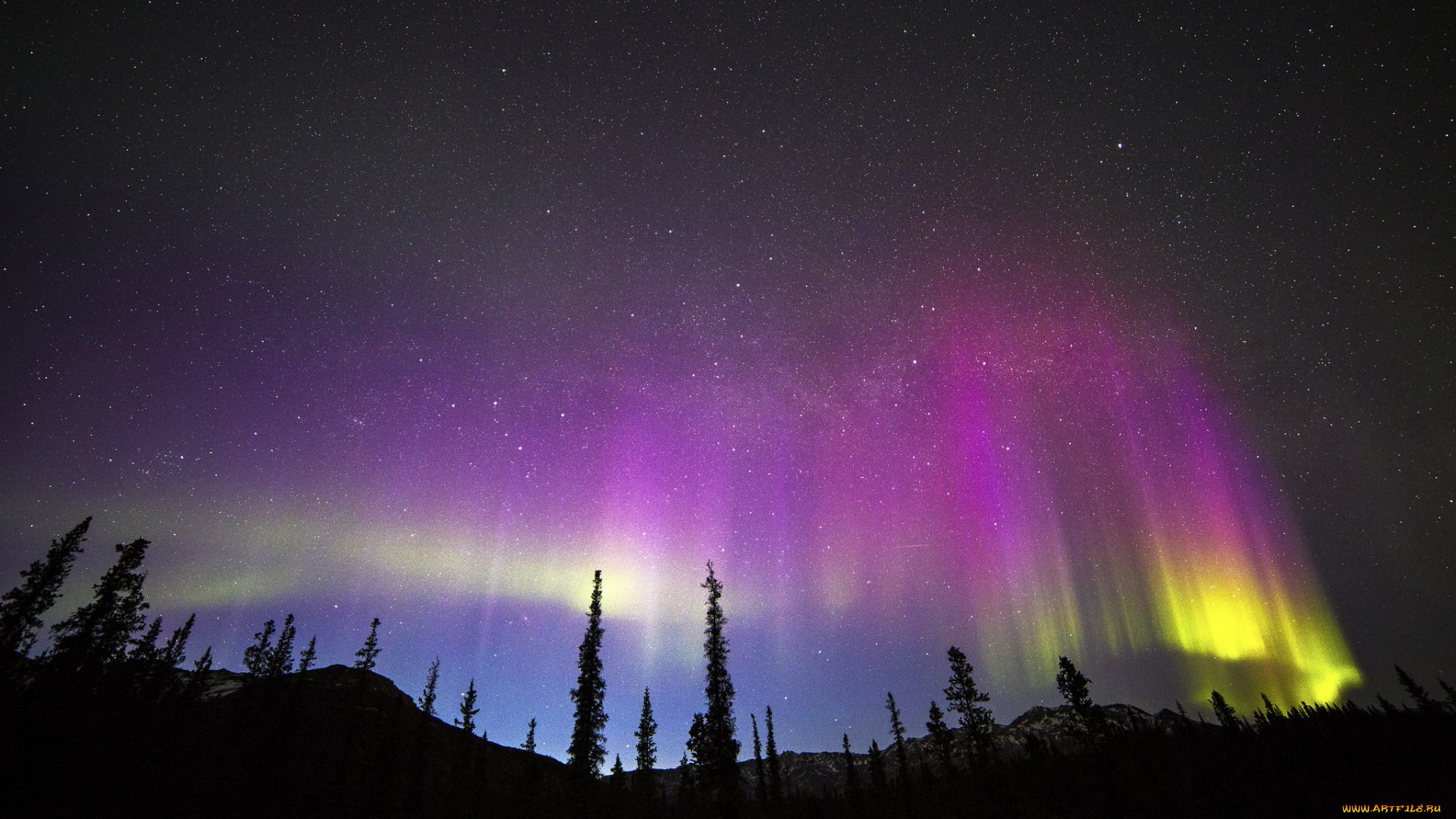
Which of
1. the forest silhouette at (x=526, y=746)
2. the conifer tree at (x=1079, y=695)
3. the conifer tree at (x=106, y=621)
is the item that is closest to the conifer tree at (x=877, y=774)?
the forest silhouette at (x=526, y=746)

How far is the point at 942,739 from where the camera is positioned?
51.2 m

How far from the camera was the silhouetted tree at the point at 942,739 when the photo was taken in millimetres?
49562

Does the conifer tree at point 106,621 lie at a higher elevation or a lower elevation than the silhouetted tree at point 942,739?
higher

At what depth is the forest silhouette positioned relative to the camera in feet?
97.7

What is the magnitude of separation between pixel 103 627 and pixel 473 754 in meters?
77.6

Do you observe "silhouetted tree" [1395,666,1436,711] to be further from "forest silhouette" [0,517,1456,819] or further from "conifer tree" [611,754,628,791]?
"conifer tree" [611,754,628,791]

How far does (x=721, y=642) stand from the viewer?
33344 millimetres

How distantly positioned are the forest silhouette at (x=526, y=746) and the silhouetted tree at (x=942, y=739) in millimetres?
285

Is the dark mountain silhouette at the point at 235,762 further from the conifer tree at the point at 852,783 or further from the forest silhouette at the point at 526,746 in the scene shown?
the conifer tree at the point at 852,783

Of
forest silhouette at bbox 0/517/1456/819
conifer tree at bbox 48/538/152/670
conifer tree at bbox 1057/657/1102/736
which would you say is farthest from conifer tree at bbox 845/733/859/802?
conifer tree at bbox 48/538/152/670

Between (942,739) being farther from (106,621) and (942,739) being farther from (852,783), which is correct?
(106,621)

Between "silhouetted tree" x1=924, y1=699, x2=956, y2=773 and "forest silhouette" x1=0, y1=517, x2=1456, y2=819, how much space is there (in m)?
0.28

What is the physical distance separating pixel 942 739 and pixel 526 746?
146 feet

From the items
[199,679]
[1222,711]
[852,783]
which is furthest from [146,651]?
[1222,711]
